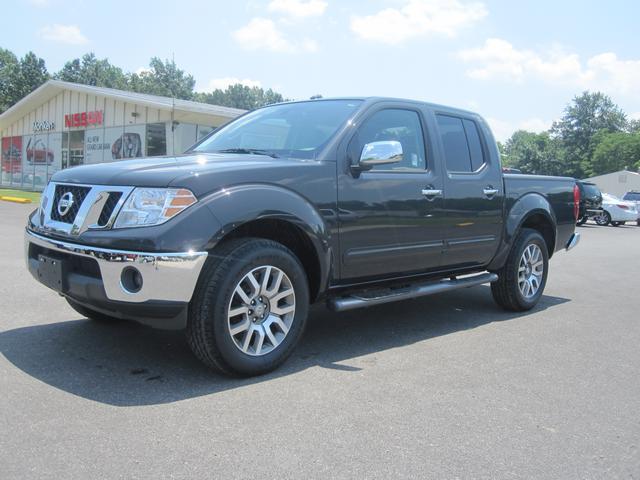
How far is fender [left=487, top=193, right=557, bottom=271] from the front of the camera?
5.79m

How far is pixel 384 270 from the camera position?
460 cm

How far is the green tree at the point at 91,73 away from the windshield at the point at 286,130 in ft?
290

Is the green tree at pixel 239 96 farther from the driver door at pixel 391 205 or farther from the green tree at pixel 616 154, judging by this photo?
the driver door at pixel 391 205

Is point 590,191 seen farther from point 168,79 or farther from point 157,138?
point 168,79

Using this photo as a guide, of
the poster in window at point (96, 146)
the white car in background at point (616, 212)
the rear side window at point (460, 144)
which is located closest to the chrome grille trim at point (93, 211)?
the rear side window at point (460, 144)

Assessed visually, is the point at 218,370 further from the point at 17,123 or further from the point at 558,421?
the point at 17,123

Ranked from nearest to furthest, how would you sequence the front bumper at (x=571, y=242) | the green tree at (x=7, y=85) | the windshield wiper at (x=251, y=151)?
the windshield wiper at (x=251, y=151), the front bumper at (x=571, y=242), the green tree at (x=7, y=85)

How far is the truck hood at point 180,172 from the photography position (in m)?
3.45

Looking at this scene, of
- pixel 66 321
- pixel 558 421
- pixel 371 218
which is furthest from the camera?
pixel 66 321

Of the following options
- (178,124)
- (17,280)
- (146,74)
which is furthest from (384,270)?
(146,74)

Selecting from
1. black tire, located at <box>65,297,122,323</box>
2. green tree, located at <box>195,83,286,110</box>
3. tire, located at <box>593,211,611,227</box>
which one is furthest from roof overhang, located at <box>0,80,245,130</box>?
green tree, located at <box>195,83,286,110</box>

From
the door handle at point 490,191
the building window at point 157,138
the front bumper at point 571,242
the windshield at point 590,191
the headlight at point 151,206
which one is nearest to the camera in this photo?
the headlight at point 151,206

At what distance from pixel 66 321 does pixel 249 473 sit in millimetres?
2904

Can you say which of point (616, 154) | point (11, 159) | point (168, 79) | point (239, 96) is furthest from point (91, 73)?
point (616, 154)
